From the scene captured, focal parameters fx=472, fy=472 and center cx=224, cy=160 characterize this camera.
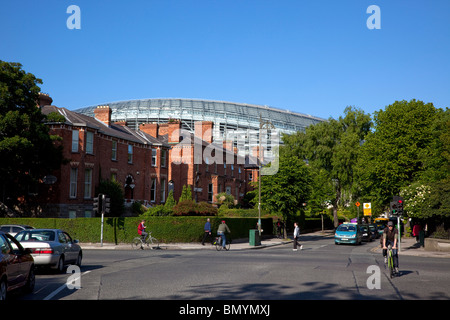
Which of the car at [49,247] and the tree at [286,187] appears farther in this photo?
the tree at [286,187]

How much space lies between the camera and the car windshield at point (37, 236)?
1537 cm

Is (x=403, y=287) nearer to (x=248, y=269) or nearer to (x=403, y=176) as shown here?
(x=248, y=269)

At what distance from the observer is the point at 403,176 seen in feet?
149

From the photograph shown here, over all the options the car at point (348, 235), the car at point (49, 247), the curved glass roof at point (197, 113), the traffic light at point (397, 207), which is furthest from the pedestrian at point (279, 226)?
the curved glass roof at point (197, 113)

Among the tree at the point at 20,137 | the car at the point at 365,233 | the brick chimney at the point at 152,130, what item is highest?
the brick chimney at the point at 152,130

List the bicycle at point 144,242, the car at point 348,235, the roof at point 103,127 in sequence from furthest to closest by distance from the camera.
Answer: the roof at point 103,127 < the car at point 348,235 < the bicycle at point 144,242

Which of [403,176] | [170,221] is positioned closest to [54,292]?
[170,221]

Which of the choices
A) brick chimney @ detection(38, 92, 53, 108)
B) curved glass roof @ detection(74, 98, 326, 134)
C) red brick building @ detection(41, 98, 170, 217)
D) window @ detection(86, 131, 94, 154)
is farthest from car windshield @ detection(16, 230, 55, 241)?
curved glass roof @ detection(74, 98, 326, 134)

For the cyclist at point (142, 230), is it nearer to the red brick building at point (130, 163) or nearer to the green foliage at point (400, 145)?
the red brick building at point (130, 163)

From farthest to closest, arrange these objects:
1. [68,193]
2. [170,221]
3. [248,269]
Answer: [68,193], [170,221], [248,269]

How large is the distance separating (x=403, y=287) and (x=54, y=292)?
346 inches

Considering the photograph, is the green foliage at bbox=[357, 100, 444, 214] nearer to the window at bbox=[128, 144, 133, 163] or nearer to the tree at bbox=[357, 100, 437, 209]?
the tree at bbox=[357, 100, 437, 209]

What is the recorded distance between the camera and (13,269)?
9.67 m
